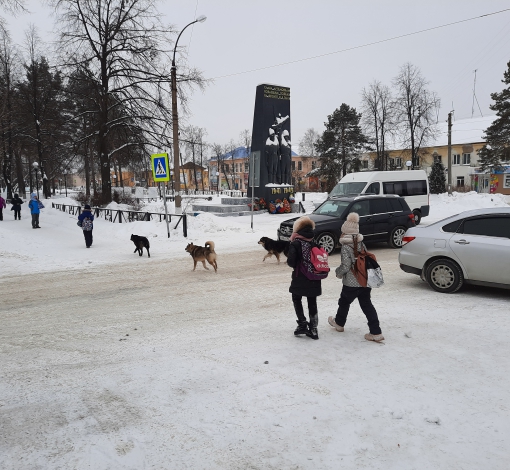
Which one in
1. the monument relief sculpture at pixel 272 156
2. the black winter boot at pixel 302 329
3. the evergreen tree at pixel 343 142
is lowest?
the black winter boot at pixel 302 329

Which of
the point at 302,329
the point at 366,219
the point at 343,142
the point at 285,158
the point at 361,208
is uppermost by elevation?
the point at 343,142

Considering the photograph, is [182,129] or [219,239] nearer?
[219,239]

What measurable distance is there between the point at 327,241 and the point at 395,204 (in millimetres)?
2884

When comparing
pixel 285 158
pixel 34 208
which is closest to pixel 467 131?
pixel 285 158

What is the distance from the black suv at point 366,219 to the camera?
11555 mm

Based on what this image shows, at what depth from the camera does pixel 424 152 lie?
52656 millimetres

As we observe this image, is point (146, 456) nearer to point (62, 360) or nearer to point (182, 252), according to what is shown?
point (62, 360)

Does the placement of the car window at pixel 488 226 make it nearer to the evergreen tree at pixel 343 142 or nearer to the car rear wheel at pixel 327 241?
the car rear wheel at pixel 327 241

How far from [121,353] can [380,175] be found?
53.0 feet

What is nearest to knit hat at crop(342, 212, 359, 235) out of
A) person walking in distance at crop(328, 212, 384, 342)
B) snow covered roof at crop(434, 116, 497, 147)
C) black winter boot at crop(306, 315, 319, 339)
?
person walking in distance at crop(328, 212, 384, 342)

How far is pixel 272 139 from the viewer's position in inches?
1060

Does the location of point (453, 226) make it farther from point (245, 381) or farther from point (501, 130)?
point (501, 130)

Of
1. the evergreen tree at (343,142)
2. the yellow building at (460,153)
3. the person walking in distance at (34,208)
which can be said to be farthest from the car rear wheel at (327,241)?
the yellow building at (460,153)

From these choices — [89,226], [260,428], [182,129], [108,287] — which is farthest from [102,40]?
[260,428]
